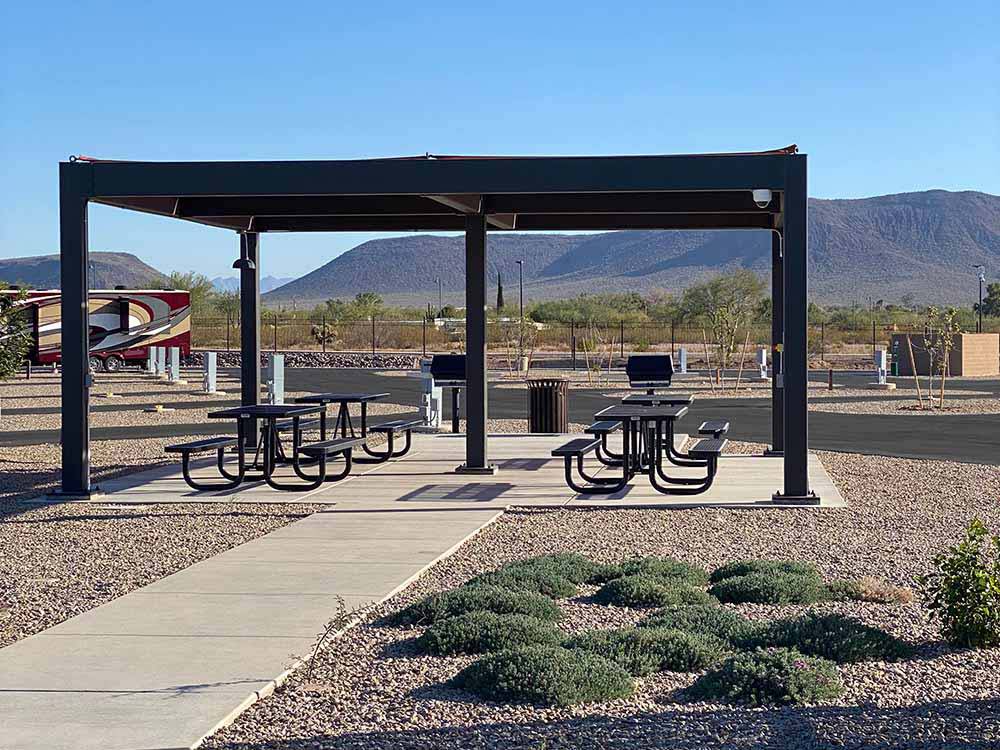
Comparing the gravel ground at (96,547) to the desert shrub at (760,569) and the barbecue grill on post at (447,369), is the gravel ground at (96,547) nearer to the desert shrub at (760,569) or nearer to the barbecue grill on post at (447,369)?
the desert shrub at (760,569)

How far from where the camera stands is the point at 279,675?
270 inches

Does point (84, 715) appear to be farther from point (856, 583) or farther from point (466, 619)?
point (856, 583)

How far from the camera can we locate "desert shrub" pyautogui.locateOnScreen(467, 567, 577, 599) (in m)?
9.01

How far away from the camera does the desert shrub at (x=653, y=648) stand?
23.1 feet

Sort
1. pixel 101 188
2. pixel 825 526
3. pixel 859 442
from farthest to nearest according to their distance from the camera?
pixel 859 442
pixel 101 188
pixel 825 526

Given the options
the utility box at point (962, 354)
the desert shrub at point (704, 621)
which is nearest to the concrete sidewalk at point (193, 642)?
the desert shrub at point (704, 621)

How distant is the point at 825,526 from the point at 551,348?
64.2 m

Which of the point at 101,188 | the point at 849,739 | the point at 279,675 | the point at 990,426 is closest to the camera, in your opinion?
the point at 849,739

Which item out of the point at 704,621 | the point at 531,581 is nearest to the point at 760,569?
the point at 531,581

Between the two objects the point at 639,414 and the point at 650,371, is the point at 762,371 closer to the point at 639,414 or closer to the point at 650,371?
the point at 650,371

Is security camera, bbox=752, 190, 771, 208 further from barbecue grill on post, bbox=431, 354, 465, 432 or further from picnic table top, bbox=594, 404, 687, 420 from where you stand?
barbecue grill on post, bbox=431, 354, 465, 432

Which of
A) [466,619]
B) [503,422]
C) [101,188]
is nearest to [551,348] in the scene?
[503,422]

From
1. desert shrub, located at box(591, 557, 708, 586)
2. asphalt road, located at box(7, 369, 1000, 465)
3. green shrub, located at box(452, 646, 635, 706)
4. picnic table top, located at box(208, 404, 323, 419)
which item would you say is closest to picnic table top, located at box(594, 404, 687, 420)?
picnic table top, located at box(208, 404, 323, 419)

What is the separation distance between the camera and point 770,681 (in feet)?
21.3
